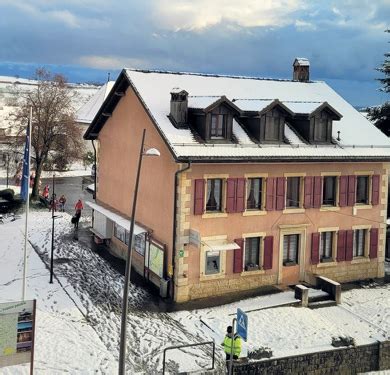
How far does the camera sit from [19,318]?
15.1m

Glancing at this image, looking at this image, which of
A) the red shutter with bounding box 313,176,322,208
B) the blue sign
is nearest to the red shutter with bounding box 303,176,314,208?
the red shutter with bounding box 313,176,322,208

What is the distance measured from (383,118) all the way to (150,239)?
70.2 ft

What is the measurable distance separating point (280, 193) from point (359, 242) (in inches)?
219

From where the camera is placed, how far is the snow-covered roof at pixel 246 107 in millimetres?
23688

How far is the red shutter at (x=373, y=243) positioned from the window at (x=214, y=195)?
853 cm

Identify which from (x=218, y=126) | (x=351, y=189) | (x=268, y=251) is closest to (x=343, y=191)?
(x=351, y=189)

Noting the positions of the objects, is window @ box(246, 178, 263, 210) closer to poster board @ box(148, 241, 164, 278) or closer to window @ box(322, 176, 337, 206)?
window @ box(322, 176, 337, 206)

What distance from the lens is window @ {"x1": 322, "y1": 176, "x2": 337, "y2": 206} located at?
1057 inches

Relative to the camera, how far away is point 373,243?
92.0 feet

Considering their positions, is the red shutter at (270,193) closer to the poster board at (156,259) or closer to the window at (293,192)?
the window at (293,192)

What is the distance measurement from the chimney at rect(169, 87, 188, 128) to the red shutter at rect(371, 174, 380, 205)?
32.9 feet

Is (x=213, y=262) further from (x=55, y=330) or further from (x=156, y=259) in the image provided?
(x=55, y=330)

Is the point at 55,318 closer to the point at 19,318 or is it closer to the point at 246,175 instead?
the point at 19,318

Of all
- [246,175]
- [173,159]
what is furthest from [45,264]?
[246,175]
